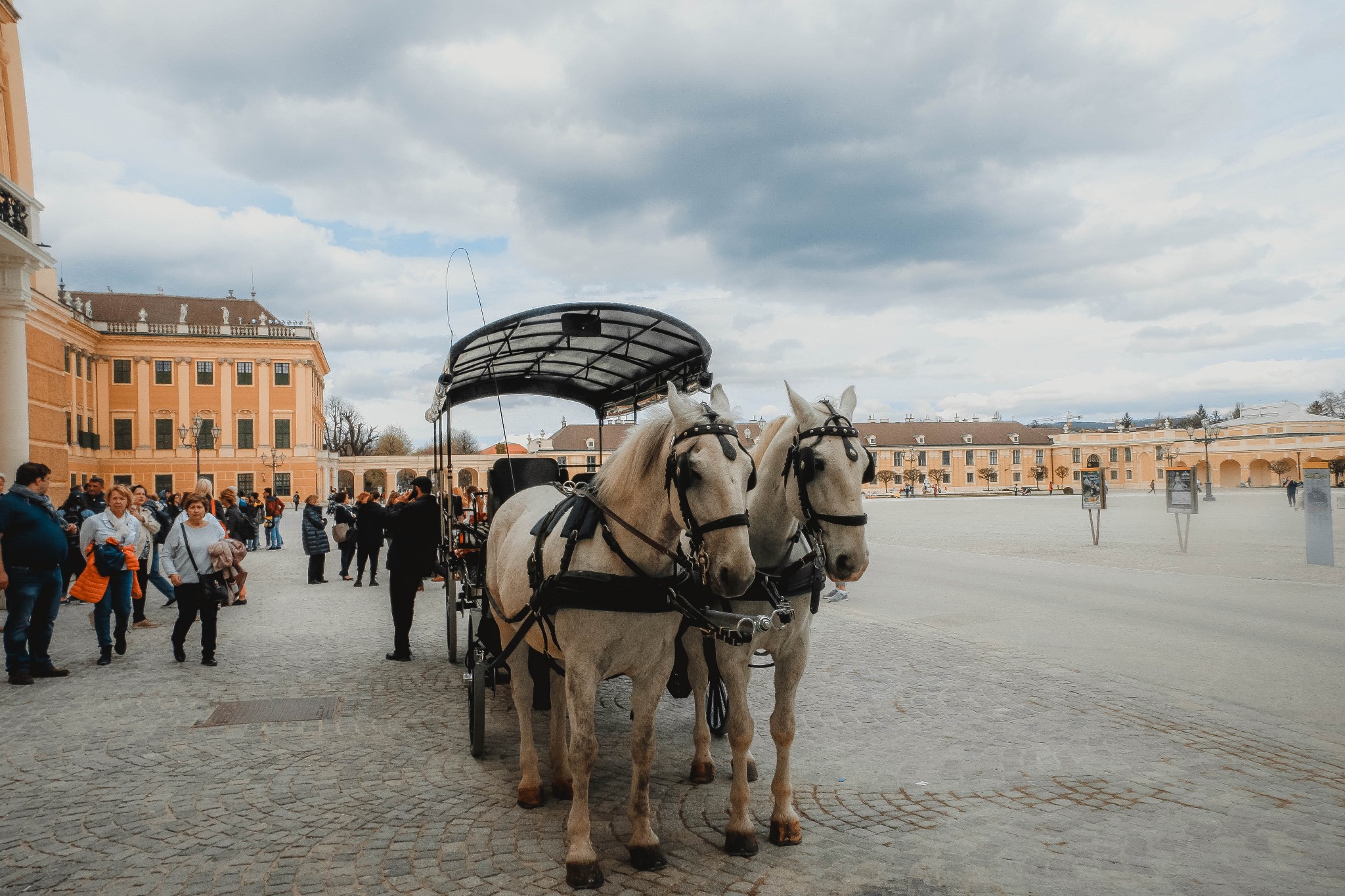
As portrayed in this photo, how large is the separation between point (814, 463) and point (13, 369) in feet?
47.1

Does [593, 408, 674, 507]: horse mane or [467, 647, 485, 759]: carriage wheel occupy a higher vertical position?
[593, 408, 674, 507]: horse mane

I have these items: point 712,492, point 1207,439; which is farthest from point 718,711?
point 1207,439

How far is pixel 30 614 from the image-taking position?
737cm

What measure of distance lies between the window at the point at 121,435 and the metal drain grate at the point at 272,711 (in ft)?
202

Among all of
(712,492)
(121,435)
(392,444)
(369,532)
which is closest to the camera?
(712,492)

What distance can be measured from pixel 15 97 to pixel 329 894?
55.8ft

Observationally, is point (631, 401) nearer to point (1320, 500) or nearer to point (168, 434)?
point (1320, 500)

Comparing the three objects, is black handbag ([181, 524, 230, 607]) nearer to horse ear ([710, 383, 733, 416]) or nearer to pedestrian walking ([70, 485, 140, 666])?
pedestrian walking ([70, 485, 140, 666])

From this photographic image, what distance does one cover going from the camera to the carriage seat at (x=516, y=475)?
6660 mm

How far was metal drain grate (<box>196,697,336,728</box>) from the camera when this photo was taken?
5992 mm

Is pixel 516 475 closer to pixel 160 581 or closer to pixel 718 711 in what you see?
pixel 718 711

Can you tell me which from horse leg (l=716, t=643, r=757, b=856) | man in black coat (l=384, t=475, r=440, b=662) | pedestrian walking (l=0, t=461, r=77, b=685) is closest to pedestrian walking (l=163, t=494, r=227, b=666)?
pedestrian walking (l=0, t=461, r=77, b=685)

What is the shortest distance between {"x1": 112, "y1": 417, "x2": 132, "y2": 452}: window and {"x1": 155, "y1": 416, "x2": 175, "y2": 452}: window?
1.72 m

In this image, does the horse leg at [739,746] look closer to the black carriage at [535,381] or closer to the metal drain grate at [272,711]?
the black carriage at [535,381]
